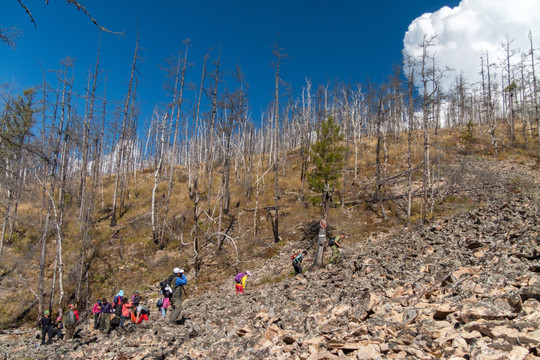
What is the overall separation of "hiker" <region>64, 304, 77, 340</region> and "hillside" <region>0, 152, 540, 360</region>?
2.53 feet

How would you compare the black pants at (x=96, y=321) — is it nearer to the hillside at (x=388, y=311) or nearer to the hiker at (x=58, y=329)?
the hillside at (x=388, y=311)

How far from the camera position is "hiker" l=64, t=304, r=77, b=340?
36.4 ft

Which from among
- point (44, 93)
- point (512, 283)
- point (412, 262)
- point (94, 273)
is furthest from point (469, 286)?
point (94, 273)

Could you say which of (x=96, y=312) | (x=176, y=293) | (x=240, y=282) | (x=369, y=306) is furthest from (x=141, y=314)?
(x=369, y=306)

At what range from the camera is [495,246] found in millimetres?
8836

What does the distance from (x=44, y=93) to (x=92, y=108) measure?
9.56 feet

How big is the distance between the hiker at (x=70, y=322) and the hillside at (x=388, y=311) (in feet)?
2.53

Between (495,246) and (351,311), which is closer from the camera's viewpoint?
(351,311)

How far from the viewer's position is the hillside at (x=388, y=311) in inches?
175

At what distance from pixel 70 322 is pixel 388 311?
11.7 metres

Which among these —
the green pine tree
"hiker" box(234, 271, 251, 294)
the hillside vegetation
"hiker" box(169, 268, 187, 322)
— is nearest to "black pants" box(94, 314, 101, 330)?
the hillside vegetation

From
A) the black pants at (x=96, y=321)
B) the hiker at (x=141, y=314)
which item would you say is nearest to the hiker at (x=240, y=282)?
the hiker at (x=141, y=314)

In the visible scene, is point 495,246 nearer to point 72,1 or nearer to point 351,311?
point 351,311

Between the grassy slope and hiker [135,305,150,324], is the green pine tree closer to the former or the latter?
the grassy slope
